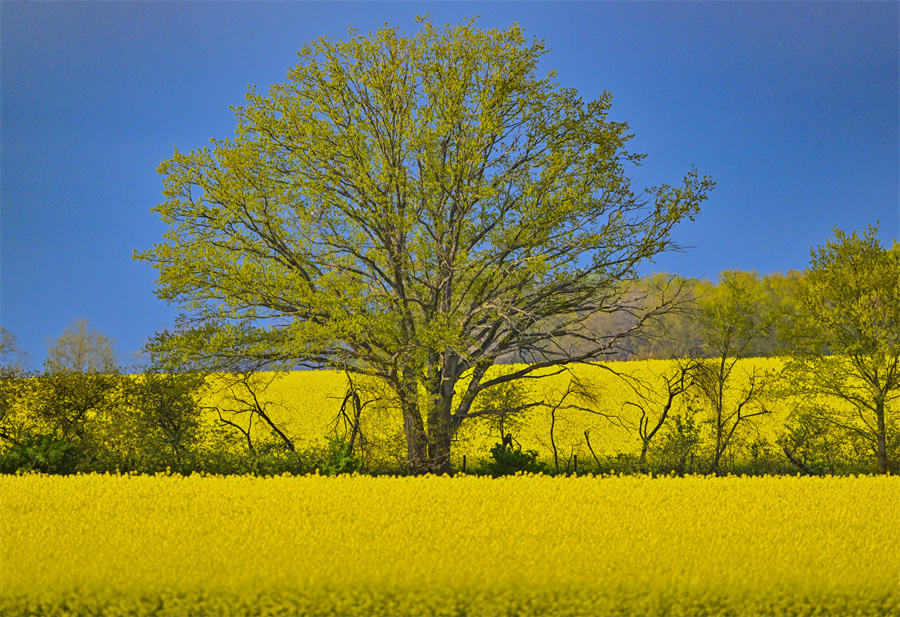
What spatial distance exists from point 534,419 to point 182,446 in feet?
43.9

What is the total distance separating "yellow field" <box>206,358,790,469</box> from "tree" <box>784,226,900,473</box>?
265 centimetres

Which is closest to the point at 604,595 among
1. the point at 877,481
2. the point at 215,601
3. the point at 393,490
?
the point at 215,601

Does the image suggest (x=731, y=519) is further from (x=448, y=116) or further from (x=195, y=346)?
(x=195, y=346)

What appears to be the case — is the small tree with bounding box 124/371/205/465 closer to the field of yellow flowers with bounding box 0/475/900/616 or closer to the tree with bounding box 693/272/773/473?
the field of yellow flowers with bounding box 0/475/900/616

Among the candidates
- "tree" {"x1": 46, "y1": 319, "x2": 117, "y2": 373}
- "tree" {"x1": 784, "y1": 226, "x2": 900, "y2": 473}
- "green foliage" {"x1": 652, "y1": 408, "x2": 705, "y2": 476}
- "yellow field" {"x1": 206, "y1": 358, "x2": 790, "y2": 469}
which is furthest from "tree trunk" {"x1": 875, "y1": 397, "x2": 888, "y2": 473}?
"tree" {"x1": 46, "y1": 319, "x2": 117, "y2": 373}

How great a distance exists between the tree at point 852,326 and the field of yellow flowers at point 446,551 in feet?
26.3

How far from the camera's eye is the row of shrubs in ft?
48.2

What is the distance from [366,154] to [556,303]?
577 centimetres

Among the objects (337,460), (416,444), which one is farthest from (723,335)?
(337,460)

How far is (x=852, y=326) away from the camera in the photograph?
17.3 metres

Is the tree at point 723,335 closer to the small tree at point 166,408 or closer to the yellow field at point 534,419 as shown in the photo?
the yellow field at point 534,419

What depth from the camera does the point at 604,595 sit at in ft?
18.3

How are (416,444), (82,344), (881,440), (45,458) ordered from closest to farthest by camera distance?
(45,458)
(416,444)
(881,440)
(82,344)

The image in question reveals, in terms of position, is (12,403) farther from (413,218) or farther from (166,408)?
(413,218)
